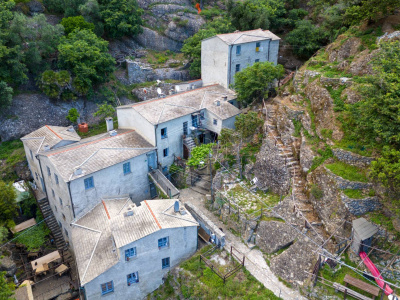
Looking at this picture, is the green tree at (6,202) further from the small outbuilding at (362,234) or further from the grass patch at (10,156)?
the small outbuilding at (362,234)

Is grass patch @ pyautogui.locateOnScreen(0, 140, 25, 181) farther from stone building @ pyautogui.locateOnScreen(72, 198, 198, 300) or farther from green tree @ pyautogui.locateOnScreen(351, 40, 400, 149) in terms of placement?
green tree @ pyautogui.locateOnScreen(351, 40, 400, 149)

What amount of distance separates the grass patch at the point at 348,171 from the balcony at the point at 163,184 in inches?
596

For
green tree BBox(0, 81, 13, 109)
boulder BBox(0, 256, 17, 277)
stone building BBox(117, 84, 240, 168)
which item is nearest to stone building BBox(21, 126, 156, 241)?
stone building BBox(117, 84, 240, 168)

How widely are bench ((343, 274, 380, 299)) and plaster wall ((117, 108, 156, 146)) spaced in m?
23.0

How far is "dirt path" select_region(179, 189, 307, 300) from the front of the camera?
2568 centimetres

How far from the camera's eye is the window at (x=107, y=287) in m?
27.0

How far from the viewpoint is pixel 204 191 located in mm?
37156

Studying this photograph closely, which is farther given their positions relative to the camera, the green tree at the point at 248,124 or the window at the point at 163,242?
the green tree at the point at 248,124

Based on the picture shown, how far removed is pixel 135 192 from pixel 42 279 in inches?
483

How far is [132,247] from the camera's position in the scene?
2703 centimetres

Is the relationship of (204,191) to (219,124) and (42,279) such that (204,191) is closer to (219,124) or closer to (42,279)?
(219,124)

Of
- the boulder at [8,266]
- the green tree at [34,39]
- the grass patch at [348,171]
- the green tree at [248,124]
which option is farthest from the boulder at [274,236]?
the green tree at [34,39]

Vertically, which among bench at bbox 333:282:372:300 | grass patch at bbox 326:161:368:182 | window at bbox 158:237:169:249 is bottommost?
window at bbox 158:237:169:249

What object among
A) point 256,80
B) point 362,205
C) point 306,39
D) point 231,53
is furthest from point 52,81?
point 362,205
